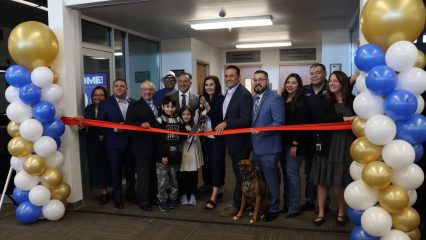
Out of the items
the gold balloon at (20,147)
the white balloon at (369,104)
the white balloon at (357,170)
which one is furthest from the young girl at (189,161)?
the white balloon at (369,104)

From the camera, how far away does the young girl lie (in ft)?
12.9

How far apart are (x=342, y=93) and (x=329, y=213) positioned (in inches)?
52.8

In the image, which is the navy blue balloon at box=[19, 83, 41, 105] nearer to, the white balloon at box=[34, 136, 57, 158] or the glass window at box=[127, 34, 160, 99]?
the white balloon at box=[34, 136, 57, 158]

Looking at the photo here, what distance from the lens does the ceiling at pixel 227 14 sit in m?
4.81

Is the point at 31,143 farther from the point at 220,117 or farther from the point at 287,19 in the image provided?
the point at 287,19

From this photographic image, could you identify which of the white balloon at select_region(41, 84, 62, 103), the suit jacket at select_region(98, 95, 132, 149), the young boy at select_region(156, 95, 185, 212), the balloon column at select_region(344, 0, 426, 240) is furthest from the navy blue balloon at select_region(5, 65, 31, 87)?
the balloon column at select_region(344, 0, 426, 240)

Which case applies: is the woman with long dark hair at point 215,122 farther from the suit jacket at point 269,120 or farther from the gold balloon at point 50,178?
the gold balloon at point 50,178

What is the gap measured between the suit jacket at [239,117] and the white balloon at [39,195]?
1.86 metres

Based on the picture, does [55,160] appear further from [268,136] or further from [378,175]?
[378,175]

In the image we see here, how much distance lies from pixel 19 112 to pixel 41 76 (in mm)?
399

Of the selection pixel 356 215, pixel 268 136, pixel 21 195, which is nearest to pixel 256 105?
pixel 268 136

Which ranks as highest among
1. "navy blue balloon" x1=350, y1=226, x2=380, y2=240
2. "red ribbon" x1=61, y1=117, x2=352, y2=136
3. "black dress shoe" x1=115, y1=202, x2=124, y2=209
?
"red ribbon" x1=61, y1=117, x2=352, y2=136

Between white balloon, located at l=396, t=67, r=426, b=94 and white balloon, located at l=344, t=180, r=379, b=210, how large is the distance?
721 millimetres

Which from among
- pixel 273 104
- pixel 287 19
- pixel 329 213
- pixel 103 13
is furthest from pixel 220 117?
pixel 287 19
